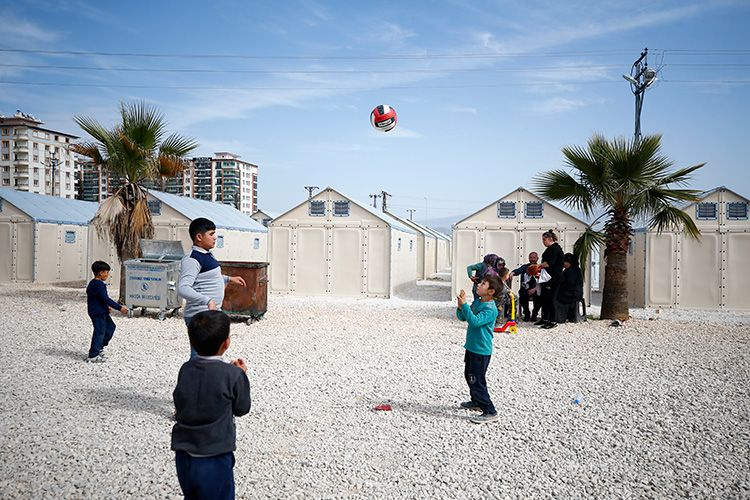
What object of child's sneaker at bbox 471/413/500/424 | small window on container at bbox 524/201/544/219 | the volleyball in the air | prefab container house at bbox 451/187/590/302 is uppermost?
the volleyball in the air

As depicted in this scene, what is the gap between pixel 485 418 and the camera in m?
5.02

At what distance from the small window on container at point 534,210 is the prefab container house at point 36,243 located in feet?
51.2

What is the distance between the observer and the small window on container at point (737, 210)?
48.1ft

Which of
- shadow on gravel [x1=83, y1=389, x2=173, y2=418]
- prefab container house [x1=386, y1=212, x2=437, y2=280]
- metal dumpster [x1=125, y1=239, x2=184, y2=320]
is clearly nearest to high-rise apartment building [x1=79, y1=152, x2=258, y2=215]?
prefab container house [x1=386, y1=212, x2=437, y2=280]

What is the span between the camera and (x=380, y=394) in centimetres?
594

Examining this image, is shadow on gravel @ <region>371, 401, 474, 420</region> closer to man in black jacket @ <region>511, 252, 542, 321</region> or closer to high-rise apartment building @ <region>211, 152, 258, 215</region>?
man in black jacket @ <region>511, 252, 542, 321</region>

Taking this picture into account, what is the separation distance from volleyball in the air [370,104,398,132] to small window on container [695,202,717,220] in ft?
30.9

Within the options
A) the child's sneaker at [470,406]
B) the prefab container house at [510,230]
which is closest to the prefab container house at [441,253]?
the prefab container house at [510,230]

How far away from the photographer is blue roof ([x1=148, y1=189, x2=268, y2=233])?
19.0 meters

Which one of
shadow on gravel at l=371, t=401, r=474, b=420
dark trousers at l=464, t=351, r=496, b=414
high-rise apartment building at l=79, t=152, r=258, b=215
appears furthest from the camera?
high-rise apartment building at l=79, t=152, r=258, b=215

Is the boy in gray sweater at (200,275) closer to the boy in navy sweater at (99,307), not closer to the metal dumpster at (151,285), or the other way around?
the boy in navy sweater at (99,307)

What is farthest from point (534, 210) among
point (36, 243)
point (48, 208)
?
point (48, 208)

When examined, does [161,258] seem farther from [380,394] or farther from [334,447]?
[334,447]

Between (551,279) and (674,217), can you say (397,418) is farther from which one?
(674,217)
